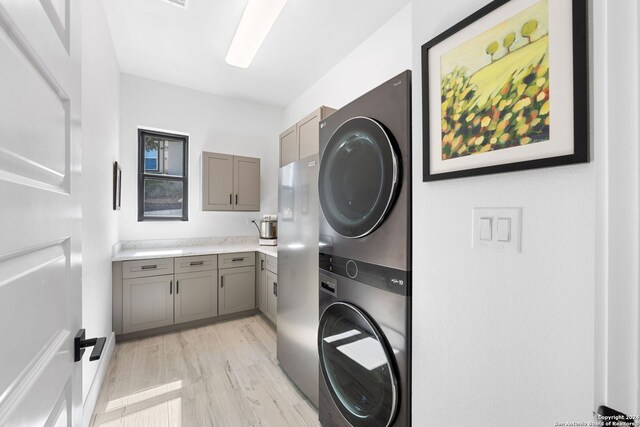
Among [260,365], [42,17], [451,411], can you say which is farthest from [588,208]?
[260,365]

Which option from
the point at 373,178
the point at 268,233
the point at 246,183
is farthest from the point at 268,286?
the point at 373,178

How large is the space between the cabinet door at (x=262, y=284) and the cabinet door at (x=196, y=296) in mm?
504

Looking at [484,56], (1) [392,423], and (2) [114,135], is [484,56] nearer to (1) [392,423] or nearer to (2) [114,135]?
(1) [392,423]

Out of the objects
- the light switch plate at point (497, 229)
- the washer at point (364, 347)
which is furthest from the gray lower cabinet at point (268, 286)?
the light switch plate at point (497, 229)

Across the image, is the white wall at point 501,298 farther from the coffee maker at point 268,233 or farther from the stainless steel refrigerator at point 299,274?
the coffee maker at point 268,233

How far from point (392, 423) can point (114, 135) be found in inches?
130

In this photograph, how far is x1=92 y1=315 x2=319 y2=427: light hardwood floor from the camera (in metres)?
1.71

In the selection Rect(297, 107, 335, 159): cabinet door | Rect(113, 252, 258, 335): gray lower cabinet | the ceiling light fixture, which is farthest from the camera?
Rect(113, 252, 258, 335): gray lower cabinet

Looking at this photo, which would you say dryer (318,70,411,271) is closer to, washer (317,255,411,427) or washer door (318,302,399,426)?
washer (317,255,411,427)

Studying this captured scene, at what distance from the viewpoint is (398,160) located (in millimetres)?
1028

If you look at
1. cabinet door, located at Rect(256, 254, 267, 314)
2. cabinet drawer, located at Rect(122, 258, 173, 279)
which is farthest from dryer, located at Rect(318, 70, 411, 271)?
cabinet drawer, located at Rect(122, 258, 173, 279)

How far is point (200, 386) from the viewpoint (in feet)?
6.61

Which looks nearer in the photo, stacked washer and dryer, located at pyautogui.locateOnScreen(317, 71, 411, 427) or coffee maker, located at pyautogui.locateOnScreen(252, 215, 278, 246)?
stacked washer and dryer, located at pyautogui.locateOnScreen(317, 71, 411, 427)

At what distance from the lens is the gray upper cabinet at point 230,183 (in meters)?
3.43
